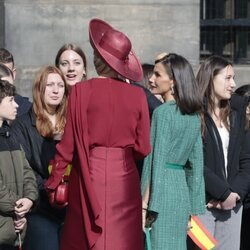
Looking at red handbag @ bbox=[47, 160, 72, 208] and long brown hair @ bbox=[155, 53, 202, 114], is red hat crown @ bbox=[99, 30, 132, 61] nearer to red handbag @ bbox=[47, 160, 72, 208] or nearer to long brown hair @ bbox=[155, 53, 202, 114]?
long brown hair @ bbox=[155, 53, 202, 114]

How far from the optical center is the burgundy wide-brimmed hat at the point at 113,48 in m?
6.29

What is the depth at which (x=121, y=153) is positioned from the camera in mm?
6230

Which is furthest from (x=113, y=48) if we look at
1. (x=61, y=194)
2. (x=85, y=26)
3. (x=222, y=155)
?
(x=85, y=26)

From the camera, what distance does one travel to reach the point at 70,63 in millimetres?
7680

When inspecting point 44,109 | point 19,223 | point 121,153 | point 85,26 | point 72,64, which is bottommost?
point 19,223

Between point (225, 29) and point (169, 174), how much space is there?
15.5 ft

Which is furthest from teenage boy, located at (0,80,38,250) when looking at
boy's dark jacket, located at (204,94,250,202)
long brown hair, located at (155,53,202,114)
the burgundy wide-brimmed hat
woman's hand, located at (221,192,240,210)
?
woman's hand, located at (221,192,240,210)

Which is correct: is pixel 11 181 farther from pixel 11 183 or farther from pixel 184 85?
pixel 184 85

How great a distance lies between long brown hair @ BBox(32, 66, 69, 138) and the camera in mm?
7047

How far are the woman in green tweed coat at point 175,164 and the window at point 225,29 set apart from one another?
4276 mm

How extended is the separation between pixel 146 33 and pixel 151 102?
3.06 m

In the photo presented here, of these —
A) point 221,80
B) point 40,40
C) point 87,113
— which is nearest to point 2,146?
point 87,113

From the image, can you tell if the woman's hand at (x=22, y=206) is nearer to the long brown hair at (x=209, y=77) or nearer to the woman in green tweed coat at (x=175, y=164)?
the woman in green tweed coat at (x=175, y=164)

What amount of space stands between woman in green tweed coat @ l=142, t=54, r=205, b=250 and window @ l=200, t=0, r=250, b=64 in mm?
4276
